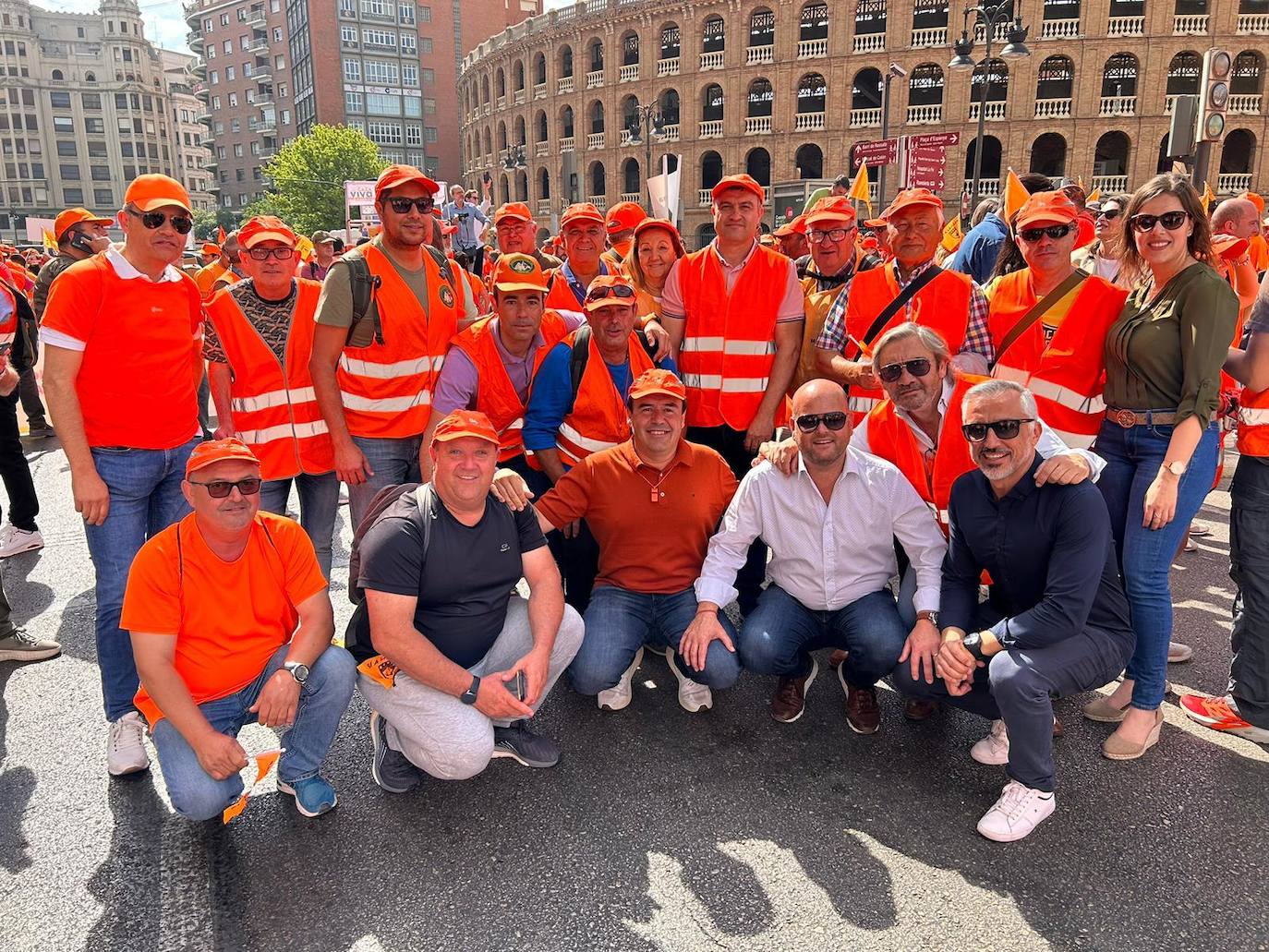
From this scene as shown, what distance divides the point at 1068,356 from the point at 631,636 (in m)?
2.31

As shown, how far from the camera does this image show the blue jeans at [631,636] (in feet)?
12.4

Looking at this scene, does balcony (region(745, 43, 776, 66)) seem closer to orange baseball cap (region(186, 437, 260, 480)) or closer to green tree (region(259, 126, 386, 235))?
green tree (region(259, 126, 386, 235))

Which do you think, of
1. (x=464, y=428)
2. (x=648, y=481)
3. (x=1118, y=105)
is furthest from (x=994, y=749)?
(x=1118, y=105)

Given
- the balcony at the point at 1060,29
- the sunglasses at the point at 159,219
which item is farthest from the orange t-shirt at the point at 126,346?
the balcony at the point at 1060,29

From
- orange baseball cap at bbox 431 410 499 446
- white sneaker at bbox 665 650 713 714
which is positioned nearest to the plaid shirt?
white sneaker at bbox 665 650 713 714

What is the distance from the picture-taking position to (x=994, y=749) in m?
3.51

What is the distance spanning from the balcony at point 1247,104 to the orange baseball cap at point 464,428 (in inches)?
1603

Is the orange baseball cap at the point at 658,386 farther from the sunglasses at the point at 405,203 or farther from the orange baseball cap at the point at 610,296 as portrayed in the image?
the sunglasses at the point at 405,203

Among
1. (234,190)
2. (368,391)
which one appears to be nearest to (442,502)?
(368,391)

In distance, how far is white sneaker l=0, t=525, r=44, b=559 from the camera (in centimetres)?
612

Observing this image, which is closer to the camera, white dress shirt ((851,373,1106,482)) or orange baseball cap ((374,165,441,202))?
white dress shirt ((851,373,1106,482))

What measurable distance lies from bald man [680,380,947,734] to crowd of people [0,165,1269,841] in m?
0.02

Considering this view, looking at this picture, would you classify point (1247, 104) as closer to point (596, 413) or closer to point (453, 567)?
point (596, 413)

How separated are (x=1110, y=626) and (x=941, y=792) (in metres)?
0.93
